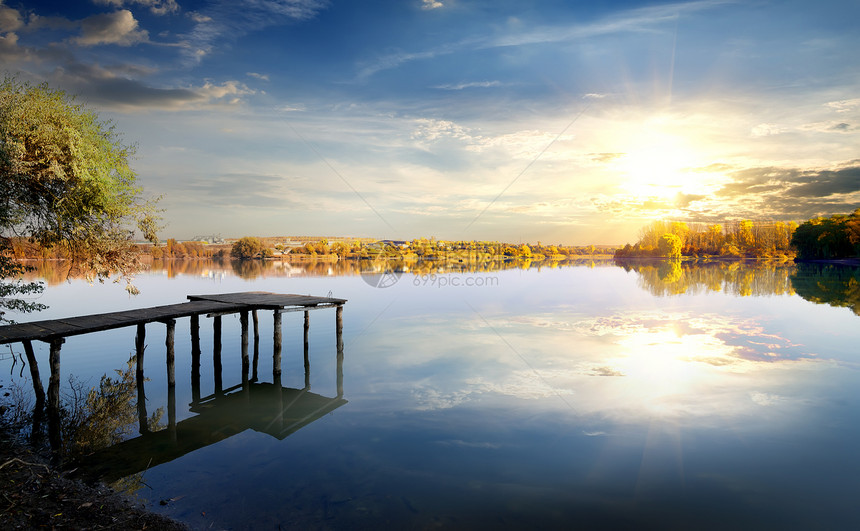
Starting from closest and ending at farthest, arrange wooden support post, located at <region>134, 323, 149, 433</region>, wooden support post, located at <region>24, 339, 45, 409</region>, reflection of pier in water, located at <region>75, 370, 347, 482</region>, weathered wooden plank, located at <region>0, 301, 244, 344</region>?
reflection of pier in water, located at <region>75, 370, 347, 482</region>, weathered wooden plank, located at <region>0, 301, 244, 344</region>, wooden support post, located at <region>134, 323, 149, 433</region>, wooden support post, located at <region>24, 339, 45, 409</region>

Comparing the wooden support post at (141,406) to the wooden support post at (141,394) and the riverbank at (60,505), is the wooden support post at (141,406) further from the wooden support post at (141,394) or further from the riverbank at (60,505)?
the riverbank at (60,505)

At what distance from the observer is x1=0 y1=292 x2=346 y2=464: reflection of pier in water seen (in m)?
10.2

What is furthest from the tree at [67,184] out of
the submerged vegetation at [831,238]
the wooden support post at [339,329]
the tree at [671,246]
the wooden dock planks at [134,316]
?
the tree at [671,246]

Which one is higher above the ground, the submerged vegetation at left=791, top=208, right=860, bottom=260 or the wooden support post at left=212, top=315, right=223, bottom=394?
the submerged vegetation at left=791, top=208, right=860, bottom=260

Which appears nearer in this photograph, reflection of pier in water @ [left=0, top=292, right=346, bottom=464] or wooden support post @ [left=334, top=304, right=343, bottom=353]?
reflection of pier in water @ [left=0, top=292, right=346, bottom=464]

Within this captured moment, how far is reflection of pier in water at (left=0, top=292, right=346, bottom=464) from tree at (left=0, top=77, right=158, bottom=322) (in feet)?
9.37

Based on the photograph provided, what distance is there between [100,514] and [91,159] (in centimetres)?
1123

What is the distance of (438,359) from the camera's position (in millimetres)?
17188

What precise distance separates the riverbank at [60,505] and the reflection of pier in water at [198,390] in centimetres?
166

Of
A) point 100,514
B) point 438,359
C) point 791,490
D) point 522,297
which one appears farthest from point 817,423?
point 522,297

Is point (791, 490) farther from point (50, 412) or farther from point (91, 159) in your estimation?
point (91, 159)

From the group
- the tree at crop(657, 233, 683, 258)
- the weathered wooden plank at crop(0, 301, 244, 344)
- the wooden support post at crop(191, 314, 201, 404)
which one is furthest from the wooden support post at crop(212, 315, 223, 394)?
the tree at crop(657, 233, 683, 258)

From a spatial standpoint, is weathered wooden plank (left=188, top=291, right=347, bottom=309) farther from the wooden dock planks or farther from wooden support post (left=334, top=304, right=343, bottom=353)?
wooden support post (left=334, top=304, right=343, bottom=353)

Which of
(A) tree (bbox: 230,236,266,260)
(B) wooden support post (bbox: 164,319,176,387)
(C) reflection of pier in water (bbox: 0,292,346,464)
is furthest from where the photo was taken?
(A) tree (bbox: 230,236,266,260)
